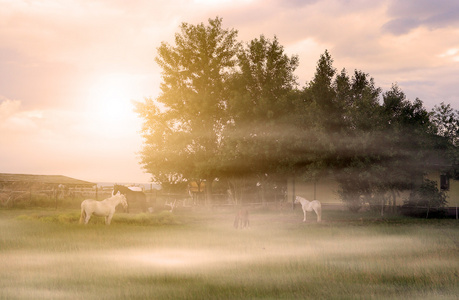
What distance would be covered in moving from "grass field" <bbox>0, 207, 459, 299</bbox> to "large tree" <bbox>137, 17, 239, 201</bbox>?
24726 millimetres

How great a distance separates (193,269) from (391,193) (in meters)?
35.0

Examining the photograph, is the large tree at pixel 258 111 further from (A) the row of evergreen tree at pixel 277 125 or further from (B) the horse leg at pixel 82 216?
(B) the horse leg at pixel 82 216

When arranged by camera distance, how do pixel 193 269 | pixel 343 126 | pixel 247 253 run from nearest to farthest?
pixel 193 269 → pixel 247 253 → pixel 343 126

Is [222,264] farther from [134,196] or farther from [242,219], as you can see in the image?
[134,196]

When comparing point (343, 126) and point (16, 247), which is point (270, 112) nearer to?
point (343, 126)

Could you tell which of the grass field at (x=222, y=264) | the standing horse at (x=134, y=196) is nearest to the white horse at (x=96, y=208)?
the grass field at (x=222, y=264)

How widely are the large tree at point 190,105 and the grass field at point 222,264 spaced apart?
24726 mm

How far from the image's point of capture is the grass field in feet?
36.1

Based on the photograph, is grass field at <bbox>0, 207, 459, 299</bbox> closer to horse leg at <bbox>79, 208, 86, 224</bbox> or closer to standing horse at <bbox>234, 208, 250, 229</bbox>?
horse leg at <bbox>79, 208, 86, 224</bbox>

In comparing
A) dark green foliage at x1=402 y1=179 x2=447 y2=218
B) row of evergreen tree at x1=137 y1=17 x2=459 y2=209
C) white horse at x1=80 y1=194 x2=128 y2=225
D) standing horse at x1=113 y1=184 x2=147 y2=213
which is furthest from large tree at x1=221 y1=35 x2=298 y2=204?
white horse at x1=80 y1=194 x2=128 y2=225

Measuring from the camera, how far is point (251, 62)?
48.1 metres

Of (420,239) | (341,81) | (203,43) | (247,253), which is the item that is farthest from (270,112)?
(247,253)

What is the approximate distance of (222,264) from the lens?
48.1ft

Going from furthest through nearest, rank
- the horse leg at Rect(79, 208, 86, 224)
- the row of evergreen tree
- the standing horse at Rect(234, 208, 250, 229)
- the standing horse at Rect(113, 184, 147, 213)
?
the standing horse at Rect(113, 184, 147, 213) < the row of evergreen tree < the standing horse at Rect(234, 208, 250, 229) < the horse leg at Rect(79, 208, 86, 224)
